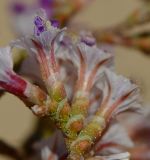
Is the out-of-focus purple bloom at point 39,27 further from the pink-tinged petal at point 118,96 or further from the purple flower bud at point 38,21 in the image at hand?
the pink-tinged petal at point 118,96

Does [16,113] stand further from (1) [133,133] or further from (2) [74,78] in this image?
(2) [74,78]

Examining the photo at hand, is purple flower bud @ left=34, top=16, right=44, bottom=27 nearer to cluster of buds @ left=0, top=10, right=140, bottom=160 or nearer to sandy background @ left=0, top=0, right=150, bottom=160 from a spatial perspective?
cluster of buds @ left=0, top=10, right=140, bottom=160

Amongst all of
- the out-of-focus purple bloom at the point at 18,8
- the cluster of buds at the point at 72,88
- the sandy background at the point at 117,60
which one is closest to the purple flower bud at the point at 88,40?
the cluster of buds at the point at 72,88

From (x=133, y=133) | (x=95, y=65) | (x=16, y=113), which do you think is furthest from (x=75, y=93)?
(x=16, y=113)

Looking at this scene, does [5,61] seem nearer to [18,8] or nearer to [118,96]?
[118,96]

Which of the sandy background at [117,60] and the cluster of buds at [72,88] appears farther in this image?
the sandy background at [117,60]

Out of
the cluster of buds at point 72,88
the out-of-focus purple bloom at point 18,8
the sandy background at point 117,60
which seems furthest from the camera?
the sandy background at point 117,60
